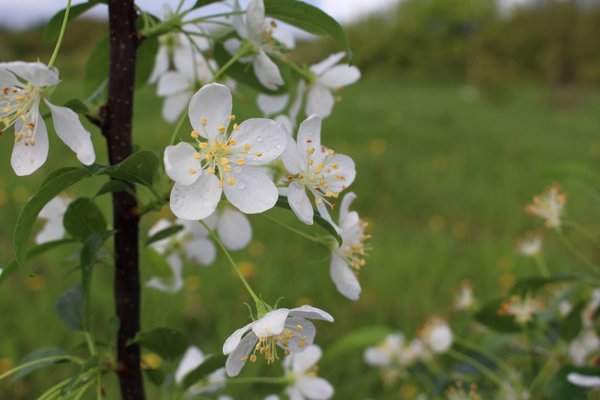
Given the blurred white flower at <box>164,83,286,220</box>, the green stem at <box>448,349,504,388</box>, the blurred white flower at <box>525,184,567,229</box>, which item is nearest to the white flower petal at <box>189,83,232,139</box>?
the blurred white flower at <box>164,83,286,220</box>

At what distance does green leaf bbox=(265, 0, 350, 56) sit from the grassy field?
0.20 m

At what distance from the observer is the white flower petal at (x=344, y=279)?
2.93 feet

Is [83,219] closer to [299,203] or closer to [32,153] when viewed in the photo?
[32,153]

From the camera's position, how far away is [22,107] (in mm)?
804

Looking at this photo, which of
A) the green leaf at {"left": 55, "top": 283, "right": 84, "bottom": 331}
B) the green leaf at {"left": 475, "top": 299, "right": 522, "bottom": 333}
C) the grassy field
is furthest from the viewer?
the grassy field

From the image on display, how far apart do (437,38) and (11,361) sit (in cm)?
2205

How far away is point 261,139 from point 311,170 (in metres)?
0.11

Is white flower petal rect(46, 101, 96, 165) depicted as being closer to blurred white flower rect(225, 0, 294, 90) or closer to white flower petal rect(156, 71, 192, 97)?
blurred white flower rect(225, 0, 294, 90)

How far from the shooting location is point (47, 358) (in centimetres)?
95

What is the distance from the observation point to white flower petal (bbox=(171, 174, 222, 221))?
29.0 inches

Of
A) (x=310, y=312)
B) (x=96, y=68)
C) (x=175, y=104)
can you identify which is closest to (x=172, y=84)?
(x=175, y=104)

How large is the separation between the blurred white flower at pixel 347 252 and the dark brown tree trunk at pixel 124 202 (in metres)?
0.30

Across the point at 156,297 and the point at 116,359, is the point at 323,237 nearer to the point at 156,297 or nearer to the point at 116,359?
the point at 116,359

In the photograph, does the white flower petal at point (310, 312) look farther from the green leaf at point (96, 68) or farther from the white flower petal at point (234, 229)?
the green leaf at point (96, 68)
